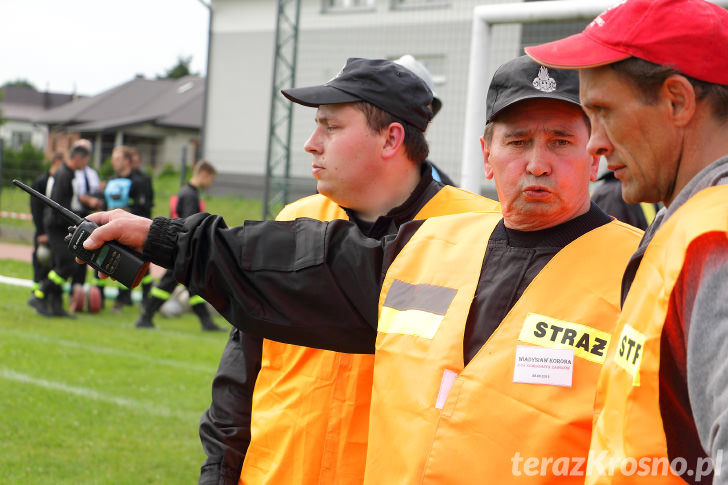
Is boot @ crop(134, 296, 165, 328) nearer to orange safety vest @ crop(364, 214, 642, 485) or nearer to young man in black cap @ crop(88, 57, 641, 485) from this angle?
young man in black cap @ crop(88, 57, 641, 485)

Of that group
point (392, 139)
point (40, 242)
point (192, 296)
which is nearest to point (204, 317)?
point (192, 296)

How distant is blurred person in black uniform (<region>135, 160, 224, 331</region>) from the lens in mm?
10422

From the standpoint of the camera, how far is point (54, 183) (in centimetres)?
1072

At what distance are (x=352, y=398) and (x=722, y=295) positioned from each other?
139 cm

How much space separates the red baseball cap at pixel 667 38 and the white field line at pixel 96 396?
5.89m

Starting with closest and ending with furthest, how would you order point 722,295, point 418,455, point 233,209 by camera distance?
point 722,295, point 418,455, point 233,209

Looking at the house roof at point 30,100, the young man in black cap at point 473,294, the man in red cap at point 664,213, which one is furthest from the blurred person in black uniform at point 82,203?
the house roof at point 30,100

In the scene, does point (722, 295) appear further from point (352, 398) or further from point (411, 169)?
point (411, 169)

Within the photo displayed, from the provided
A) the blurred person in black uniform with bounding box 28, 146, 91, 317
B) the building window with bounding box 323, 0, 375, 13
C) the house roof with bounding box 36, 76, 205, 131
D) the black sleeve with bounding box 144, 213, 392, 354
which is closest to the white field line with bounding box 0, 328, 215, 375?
the blurred person in black uniform with bounding box 28, 146, 91, 317

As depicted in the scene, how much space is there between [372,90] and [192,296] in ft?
27.1

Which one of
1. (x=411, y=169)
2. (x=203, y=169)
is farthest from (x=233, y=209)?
(x=411, y=169)

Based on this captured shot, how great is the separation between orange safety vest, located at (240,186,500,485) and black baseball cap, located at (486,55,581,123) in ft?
1.75

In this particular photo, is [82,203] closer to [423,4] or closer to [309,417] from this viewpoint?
[423,4]

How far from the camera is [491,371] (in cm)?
176
